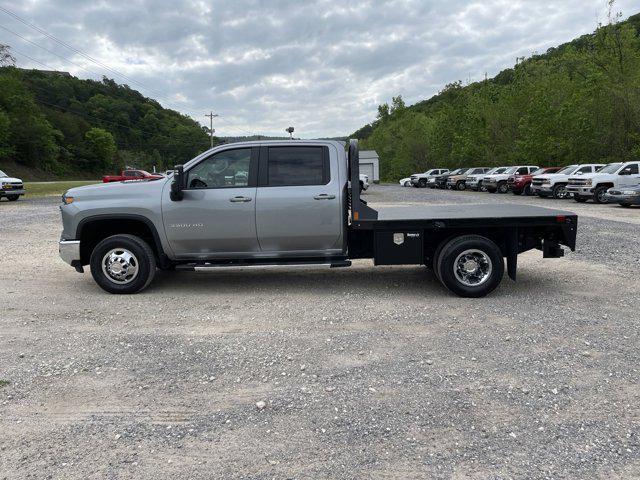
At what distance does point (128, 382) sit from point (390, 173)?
79.0 m

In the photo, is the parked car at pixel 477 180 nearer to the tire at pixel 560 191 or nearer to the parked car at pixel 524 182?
the parked car at pixel 524 182

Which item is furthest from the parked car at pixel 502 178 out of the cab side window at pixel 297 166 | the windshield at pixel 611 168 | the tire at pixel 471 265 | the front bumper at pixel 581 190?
the cab side window at pixel 297 166

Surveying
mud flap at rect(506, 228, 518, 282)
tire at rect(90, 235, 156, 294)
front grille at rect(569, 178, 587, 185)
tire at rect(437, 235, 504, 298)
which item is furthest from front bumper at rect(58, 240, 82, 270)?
front grille at rect(569, 178, 587, 185)

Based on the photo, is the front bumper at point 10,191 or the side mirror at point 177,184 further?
the front bumper at point 10,191

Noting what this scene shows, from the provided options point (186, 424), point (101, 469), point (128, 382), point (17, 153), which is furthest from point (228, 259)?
point (17, 153)

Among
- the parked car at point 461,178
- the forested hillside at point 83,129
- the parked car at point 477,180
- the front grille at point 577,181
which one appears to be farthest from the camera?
the forested hillside at point 83,129

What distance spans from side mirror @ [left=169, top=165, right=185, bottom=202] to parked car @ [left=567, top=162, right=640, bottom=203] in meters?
19.3

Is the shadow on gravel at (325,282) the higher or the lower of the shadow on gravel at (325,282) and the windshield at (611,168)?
the lower

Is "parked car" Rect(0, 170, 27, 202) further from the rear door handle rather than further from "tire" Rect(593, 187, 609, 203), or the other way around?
"tire" Rect(593, 187, 609, 203)

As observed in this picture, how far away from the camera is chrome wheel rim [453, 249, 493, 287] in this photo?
618 centimetres

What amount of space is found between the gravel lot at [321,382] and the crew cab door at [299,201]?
27.4 inches

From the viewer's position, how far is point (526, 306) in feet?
19.0

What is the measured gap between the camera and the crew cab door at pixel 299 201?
632 cm

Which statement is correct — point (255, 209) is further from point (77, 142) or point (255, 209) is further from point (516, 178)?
point (77, 142)
